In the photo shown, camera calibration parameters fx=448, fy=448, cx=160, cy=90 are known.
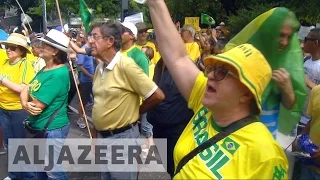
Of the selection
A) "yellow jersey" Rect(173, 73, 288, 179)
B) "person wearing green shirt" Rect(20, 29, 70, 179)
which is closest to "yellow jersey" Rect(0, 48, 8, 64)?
"person wearing green shirt" Rect(20, 29, 70, 179)

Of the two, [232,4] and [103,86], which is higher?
[103,86]

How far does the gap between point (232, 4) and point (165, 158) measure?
15.5 m

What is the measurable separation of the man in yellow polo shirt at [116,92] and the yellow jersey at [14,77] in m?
1.39

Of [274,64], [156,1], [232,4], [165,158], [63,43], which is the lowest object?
[232,4]

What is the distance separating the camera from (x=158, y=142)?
167 inches

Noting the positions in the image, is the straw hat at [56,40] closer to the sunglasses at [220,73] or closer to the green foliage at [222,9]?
the green foliage at [222,9]

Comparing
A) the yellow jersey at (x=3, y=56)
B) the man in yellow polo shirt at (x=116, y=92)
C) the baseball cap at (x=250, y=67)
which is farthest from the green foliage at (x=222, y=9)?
the baseball cap at (x=250, y=67)

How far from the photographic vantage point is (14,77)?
486 cm

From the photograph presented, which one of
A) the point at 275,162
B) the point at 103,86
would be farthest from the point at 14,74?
the point at 275,162

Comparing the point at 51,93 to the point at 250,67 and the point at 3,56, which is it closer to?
the point at 3,56

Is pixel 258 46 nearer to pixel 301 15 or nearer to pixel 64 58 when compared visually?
pixel 64 58

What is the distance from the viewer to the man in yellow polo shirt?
3559 mm

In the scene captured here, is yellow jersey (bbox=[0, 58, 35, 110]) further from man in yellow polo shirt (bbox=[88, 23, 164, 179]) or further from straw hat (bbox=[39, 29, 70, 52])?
man in yellow polo shirt (bbox=[88, 23, 164, 179])

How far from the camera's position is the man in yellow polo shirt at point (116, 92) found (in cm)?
356
